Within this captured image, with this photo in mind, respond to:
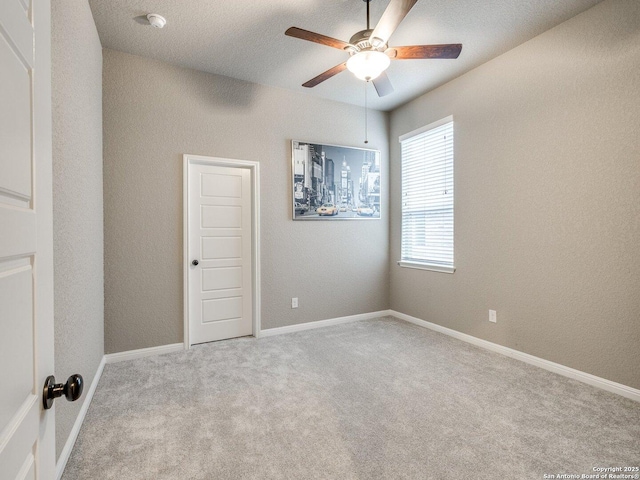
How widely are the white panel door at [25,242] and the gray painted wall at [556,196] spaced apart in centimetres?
332

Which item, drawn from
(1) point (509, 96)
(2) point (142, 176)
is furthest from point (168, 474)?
(1) point (509, 96)

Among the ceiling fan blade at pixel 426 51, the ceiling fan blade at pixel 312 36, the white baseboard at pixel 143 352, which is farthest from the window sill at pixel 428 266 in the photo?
the white baseboard at pixel 143 352

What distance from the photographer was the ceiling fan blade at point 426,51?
7.39ft

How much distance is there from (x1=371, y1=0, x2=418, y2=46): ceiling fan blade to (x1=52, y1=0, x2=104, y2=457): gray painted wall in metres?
1.77

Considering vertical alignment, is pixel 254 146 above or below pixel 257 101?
below

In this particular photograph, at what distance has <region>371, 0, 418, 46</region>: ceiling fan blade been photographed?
1.86 m

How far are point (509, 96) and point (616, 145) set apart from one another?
105 cm

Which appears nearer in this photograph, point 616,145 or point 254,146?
point 616,145

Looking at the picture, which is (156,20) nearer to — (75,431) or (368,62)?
(368,62)

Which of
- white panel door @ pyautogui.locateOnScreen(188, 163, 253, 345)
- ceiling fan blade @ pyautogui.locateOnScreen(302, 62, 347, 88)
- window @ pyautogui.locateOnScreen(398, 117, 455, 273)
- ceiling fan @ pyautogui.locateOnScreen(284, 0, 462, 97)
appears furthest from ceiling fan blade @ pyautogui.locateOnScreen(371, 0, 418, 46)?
white panel door @ pyautogui.locateOnScreen(188, 163, 253, 345)

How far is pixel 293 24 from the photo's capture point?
2.69m

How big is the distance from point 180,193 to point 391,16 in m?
2.52

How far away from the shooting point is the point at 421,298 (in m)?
4.18

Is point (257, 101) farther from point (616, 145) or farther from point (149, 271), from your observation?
point (616, 145)
